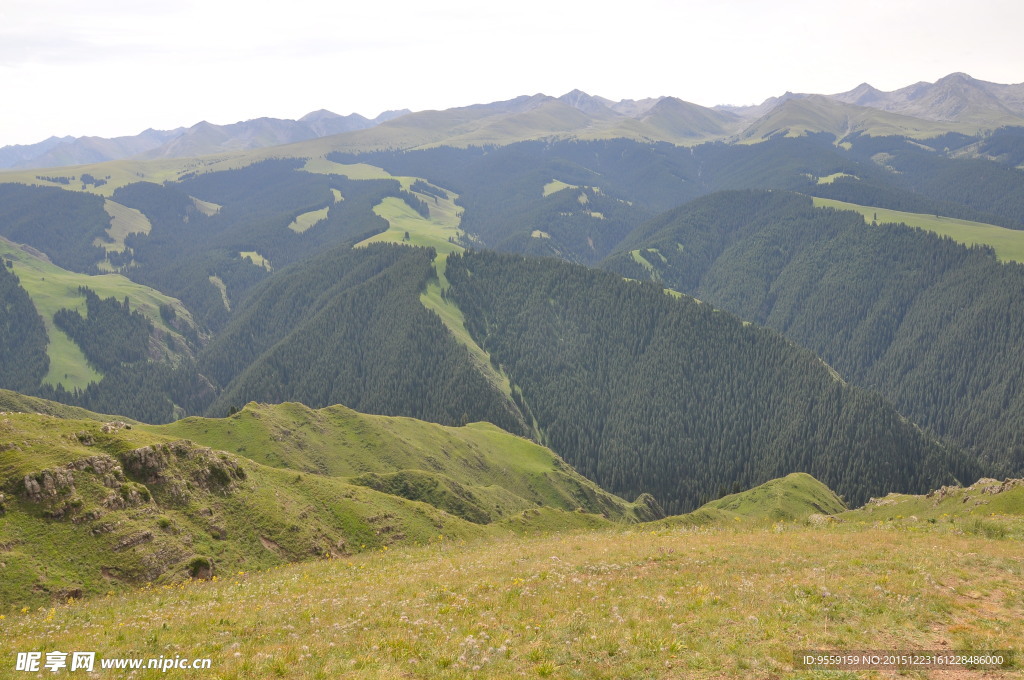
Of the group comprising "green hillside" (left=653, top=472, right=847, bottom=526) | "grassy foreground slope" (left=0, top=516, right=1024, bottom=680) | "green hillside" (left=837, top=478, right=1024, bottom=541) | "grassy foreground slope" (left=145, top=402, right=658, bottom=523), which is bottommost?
"green hillside" (left=653, top=472, right=847, bottom=526)

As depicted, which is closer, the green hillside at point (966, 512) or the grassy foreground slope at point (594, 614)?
the grassy foreground slope at point (594, 614)

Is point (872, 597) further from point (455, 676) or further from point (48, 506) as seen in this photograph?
point (48, 506)

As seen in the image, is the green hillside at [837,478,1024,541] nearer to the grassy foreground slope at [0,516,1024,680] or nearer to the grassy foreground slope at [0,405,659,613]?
the grassy foreground slope at [0,516,1024,680]

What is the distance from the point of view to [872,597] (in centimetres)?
2914

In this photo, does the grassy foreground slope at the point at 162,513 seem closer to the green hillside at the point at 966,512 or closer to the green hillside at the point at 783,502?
the green hillside at the point at 966,512

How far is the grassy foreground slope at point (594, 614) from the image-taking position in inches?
957

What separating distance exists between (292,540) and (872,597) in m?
61.1

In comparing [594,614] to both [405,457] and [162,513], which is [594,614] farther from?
[405,457]

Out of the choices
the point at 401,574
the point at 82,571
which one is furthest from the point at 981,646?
the point at 82,571

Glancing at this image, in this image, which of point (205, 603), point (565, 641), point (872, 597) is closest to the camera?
point (565, 641)

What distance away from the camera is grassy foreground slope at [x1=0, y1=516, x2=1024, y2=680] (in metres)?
24.3

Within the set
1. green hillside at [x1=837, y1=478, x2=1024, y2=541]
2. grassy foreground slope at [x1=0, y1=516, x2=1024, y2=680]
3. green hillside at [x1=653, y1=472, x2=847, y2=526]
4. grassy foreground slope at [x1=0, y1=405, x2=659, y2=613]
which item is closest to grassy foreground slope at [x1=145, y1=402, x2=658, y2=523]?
grassy foreground slope at [x1=0, y1=405, x2=659, y2=613]

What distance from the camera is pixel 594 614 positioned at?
2942cm

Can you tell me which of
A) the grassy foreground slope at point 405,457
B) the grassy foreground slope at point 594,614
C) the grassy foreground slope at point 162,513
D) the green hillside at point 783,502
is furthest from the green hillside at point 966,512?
the grassy foreground slope at point 405,457
